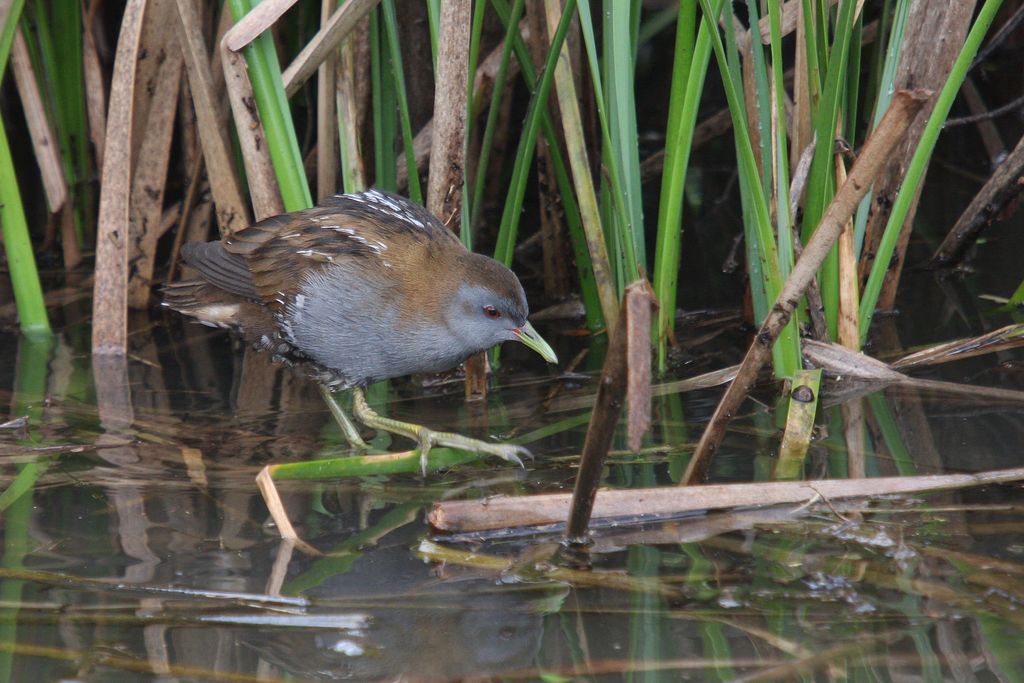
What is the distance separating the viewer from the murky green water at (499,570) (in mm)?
1939

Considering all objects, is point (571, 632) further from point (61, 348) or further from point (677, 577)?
point (61, 348)

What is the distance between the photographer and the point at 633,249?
316cm

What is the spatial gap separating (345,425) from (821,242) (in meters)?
1.56

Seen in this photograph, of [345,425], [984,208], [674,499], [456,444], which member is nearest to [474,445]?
[456,444]

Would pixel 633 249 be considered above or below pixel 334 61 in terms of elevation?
below

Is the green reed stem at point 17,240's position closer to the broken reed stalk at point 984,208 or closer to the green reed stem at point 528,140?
the green reed stem at point 528,140

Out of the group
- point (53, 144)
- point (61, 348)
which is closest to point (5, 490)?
point (61, 348)

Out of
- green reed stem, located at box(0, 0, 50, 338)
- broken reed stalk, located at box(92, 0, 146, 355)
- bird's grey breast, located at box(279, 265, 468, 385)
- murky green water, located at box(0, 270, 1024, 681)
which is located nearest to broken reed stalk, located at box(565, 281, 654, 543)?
murky green water, located at box(0, 270, 1024, 681)

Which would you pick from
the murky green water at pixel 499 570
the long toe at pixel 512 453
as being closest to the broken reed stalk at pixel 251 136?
the murky green water at pixel 499 570

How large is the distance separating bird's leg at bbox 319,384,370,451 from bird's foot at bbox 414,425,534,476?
0.27 metres

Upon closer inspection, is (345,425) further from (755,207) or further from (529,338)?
(755,207)

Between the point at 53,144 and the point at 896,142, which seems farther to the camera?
the point at 53,144

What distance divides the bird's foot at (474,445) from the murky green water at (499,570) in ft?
0.16

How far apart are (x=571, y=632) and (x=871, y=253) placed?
2043 millimetres
